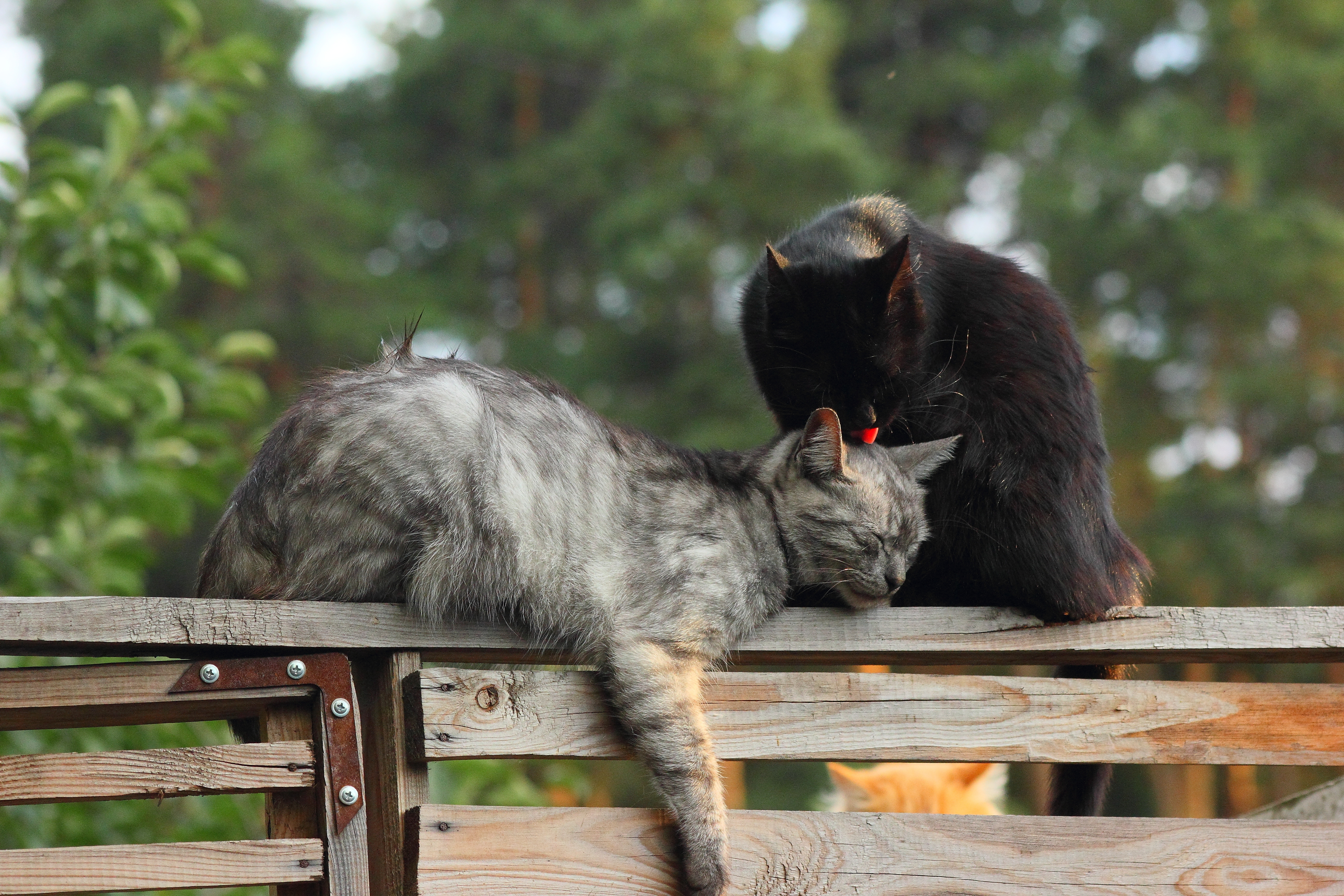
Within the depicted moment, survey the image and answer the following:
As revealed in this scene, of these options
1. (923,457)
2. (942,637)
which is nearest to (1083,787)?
(942,637)

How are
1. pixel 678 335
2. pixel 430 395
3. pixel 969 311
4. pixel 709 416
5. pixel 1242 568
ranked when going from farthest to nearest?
pixel 678 335 → pixel 709 416 → pixel 1242 568 → pixel 969 311 → pixel 430 395

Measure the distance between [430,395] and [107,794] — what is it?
3.11 feet

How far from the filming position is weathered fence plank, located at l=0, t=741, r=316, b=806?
2072 mm

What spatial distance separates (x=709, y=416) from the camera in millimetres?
11008

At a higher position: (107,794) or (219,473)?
(219,473)

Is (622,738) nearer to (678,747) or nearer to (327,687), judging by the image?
(678,747)

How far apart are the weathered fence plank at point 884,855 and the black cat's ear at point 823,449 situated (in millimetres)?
750

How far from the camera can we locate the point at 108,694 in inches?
85.0

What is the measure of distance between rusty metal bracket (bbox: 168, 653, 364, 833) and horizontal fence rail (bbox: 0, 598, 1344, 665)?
38 mm

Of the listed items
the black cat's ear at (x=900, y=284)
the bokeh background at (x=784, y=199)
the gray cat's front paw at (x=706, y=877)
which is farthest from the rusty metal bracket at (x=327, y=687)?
the bokeh background at (x=784, y=199)

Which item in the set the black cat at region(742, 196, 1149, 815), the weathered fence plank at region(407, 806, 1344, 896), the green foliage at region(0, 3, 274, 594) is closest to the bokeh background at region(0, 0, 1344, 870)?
the green foliage at region(0, 3, 274, 594)

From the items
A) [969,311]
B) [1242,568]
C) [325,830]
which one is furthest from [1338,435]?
[325,830]

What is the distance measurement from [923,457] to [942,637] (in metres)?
0.45

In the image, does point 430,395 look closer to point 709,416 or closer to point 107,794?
point 107,794
